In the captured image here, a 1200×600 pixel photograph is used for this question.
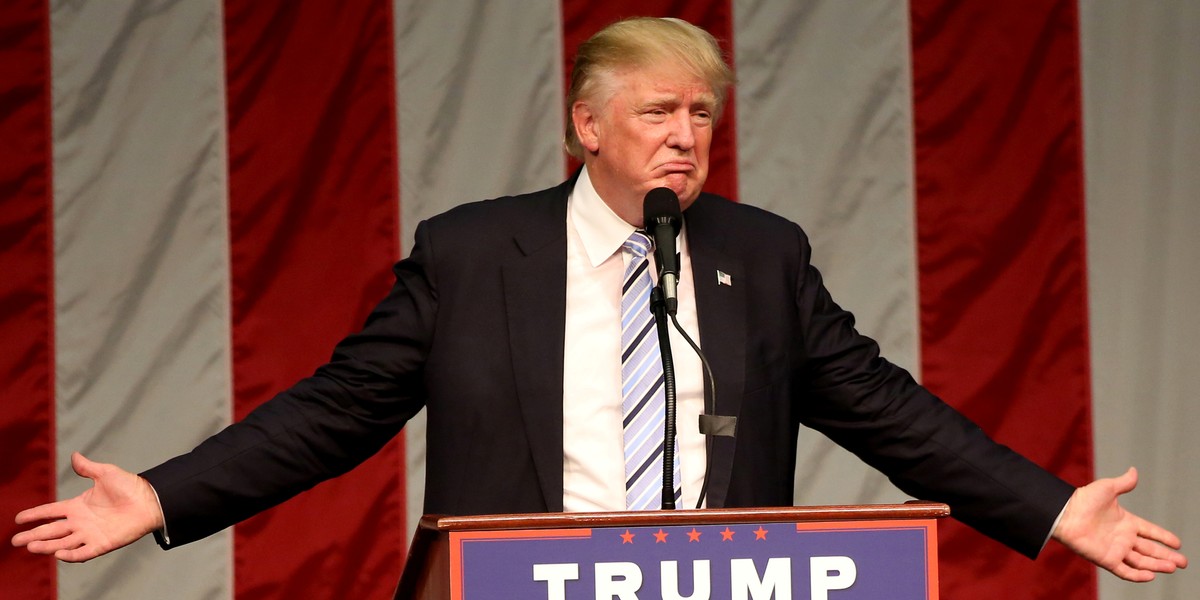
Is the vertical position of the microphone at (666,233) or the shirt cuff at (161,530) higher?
the microphone at (666,233)

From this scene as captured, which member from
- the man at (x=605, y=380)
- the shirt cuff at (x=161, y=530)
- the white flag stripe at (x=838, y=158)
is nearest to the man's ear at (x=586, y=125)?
the man at (x=605, y=380)

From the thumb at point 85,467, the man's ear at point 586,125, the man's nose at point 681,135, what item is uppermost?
the man's ear at point 586,125

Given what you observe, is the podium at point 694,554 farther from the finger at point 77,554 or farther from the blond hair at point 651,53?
A: the blond hair at point 651,53

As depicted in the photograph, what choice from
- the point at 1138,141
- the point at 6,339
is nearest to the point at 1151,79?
the point at 1138,141

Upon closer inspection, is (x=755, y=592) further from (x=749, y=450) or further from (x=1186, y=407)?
(x=1186, y=407)

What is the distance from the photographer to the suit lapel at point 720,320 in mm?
1951

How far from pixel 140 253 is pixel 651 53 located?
1550 mm

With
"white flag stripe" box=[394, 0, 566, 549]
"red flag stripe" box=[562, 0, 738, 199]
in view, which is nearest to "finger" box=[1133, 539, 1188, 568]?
"red flag stripe" box=[562, 0, 738, 199]

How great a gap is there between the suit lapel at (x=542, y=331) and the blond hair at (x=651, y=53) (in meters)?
0.20

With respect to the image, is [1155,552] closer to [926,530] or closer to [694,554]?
[926,530]

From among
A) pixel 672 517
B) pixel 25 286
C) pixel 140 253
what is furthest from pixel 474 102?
pixel 672 517

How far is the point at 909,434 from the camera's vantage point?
210 centimetres

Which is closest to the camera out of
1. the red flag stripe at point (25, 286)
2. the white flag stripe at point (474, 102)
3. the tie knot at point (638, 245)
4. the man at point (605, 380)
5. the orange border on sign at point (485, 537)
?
the orange border on sign at point (485, 537)

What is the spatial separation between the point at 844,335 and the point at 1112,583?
1496 mm
